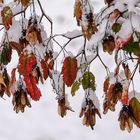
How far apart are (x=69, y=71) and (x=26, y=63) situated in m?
0.17

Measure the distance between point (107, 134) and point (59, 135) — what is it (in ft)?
1.38

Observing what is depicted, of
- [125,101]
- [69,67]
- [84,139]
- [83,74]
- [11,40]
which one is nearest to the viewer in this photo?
[125,101]

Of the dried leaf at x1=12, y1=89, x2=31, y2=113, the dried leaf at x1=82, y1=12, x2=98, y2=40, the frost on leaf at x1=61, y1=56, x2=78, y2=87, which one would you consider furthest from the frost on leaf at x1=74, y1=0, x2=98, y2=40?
the dried leaf at x1=12, y1=89, x2=31, y2=113

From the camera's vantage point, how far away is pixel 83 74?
6.20 ft

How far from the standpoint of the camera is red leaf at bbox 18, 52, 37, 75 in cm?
151

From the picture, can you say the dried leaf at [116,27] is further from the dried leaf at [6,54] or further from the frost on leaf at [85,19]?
the dried leaf at [6,54]

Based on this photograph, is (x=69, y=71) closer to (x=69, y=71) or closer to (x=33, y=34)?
(x=69, y=71)

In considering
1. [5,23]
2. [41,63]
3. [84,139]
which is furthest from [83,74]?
[84,139]

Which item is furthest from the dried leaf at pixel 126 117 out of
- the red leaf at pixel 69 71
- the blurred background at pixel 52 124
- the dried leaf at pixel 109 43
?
the blurred background at pixel 52 124

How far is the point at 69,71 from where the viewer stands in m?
1.61

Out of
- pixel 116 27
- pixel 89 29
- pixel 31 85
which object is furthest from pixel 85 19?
pixel 31 85

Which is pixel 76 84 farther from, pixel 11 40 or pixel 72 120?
pixel 72 120

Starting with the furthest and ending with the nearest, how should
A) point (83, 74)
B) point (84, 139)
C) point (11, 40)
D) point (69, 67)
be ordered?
1. point (84, 139)
2. point (83, 74)
3. point (11, 40)
4. point (69, 67)

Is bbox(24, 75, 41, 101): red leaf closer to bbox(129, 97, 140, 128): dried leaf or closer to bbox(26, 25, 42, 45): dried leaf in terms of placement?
bbox(26, 25, 42, 45): dried leaf
